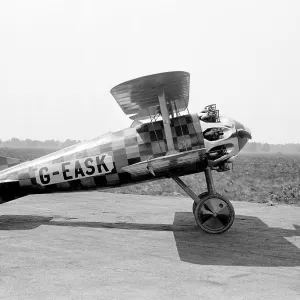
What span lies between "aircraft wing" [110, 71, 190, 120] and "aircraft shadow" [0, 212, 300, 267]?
3317 mm

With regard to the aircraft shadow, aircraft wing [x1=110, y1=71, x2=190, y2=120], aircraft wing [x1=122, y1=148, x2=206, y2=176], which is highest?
aircraft wing [x1=110, y1=71, x2=190, y2=120]

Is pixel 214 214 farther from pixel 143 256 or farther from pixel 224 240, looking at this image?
pixel 143 256

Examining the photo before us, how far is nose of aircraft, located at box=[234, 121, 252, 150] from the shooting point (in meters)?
8.87

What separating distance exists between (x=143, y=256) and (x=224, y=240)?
2.33 m

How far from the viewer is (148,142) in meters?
9.05

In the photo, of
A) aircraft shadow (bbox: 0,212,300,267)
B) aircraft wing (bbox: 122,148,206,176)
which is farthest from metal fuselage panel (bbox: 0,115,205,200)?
aircraft shadow (bbox: 0,212,300,267)

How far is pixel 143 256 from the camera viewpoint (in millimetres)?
6598

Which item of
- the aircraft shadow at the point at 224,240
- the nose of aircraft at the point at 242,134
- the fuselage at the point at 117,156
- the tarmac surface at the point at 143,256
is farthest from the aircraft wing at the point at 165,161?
the aircraft shadow at the point at 224,240

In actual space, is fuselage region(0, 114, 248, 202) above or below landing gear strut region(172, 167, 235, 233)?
above

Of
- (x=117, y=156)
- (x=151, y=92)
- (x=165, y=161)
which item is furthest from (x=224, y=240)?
(x=151, y=92)

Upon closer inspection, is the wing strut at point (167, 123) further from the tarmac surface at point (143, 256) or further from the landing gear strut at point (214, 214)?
the tarmac surface at point (143, 256)

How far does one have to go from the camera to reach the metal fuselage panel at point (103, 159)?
29.4ft

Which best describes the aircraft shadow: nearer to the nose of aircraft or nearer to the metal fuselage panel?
the metal fuselage panel

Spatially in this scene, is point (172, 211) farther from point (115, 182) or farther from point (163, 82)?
point (163, 82)
